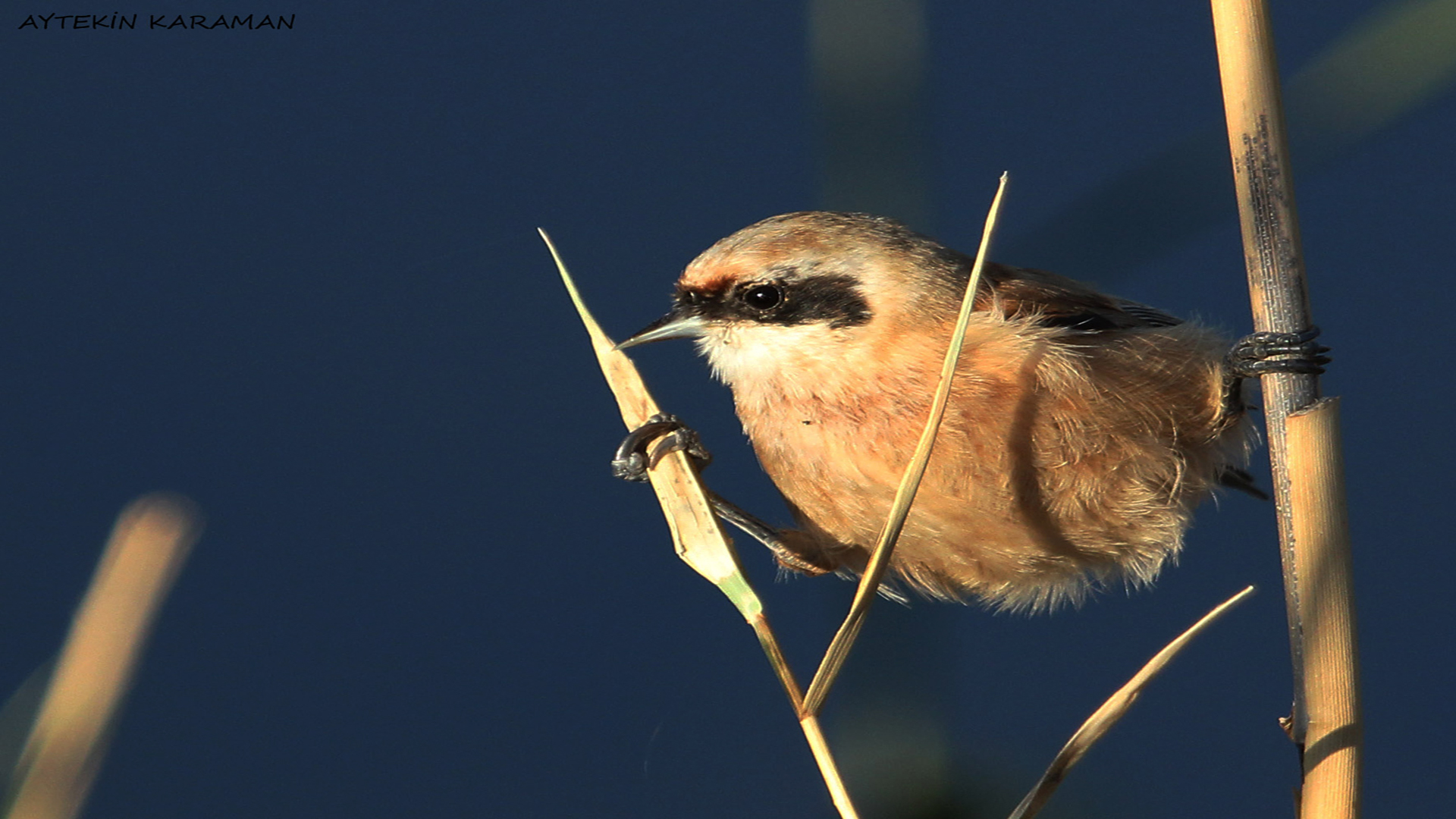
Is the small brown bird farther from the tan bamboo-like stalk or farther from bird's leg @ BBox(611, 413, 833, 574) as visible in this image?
the tan bamboo-like stalk

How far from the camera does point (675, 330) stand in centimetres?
129

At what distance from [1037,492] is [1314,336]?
34 centimetres

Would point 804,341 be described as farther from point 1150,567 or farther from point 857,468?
point 1150,567

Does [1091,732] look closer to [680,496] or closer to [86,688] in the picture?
[680,496]

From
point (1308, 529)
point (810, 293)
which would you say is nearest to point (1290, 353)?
point (1308, 529)

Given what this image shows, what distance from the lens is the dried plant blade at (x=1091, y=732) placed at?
33.4 inches

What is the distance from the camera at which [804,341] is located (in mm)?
1296

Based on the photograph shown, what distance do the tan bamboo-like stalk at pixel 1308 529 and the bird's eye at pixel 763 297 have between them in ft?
1.61

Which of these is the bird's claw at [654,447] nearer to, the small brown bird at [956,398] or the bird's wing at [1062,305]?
the small brown bird at [956,398]

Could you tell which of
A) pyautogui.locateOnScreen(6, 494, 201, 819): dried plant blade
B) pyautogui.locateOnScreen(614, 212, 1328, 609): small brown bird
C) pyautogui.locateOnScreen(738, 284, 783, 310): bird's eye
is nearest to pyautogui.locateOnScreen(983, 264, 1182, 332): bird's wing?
pyautogui.locateOnScreen(614, 212, 1328, 609): small brown bird

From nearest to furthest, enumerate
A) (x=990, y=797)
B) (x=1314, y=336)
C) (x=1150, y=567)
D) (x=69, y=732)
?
(x=69, y=732) → (x=1314, y=336) → (x=990, y=797) → (x=1150, y=567)

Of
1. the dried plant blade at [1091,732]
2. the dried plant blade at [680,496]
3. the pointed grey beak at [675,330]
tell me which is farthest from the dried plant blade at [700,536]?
the pointed grey beak at [675,330]

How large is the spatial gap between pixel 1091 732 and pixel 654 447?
1.32ft

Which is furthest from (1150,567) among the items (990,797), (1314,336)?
(1314,336)
